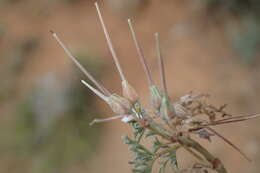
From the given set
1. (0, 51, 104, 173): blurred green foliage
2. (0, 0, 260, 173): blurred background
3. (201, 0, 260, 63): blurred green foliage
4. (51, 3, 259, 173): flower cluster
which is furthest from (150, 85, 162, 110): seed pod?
(201, 0, 260, 63): blurred green foliage

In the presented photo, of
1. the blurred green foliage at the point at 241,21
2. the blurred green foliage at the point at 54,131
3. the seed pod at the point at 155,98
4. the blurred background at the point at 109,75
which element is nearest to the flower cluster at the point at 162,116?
the seed pod at the point at 155,98

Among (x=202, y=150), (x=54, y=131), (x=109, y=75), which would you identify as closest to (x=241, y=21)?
(x=109, y=75)

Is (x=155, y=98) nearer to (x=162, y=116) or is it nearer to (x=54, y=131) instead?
(x=162, y=116)

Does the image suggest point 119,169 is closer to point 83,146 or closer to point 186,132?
point 83,146

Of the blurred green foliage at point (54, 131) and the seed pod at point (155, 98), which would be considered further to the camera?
the blurred green foliage at point (54, 131)

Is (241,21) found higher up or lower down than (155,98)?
higher up

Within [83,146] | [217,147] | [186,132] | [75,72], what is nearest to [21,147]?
[83,146]

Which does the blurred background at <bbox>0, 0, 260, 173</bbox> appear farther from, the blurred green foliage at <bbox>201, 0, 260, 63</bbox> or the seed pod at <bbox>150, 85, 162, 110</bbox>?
the seed pod at <bbox>150, 85, 162, 110</bbox>

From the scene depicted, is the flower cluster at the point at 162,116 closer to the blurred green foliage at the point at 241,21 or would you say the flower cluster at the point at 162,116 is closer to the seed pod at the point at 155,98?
the seed pod at the point at 155,98
